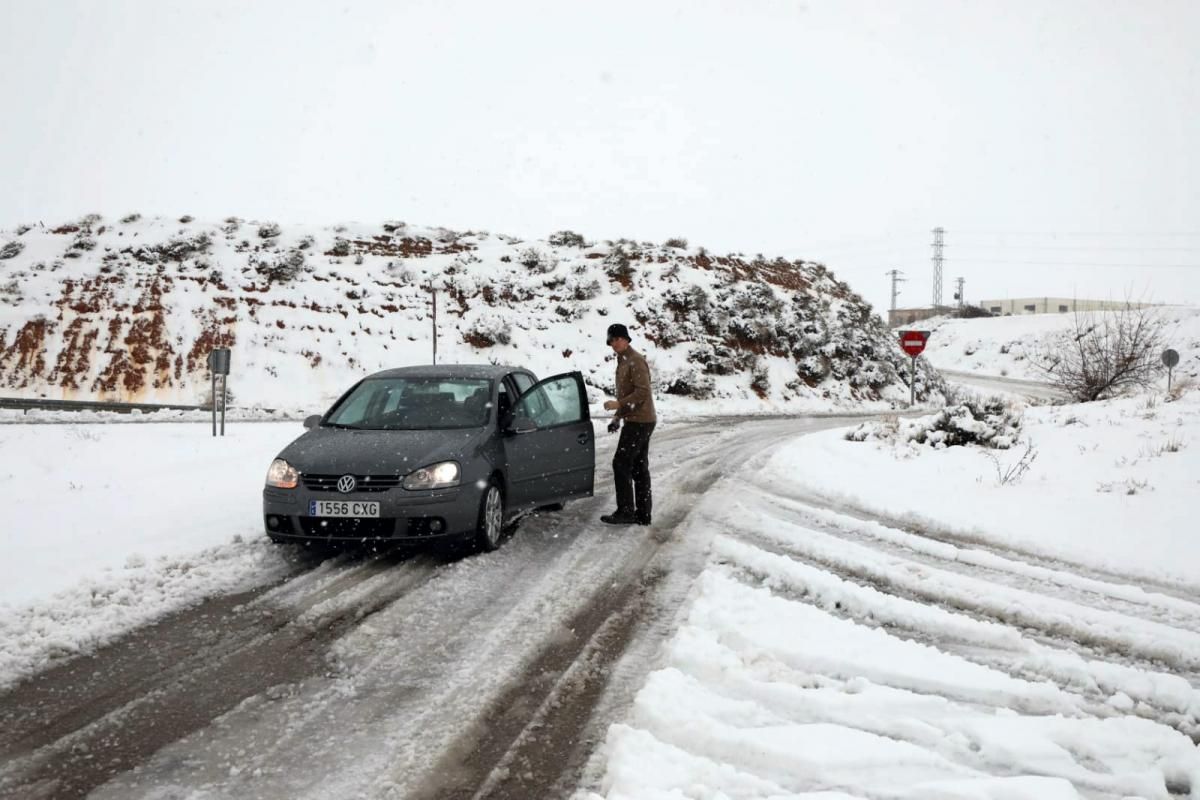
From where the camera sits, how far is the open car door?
22.9ft

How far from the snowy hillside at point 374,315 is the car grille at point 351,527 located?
18510 mm

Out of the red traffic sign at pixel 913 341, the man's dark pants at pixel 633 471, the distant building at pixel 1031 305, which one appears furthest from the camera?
the distant building at pixel 1031 305

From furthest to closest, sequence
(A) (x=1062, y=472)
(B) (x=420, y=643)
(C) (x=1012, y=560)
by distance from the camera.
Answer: (A) (x=1062, y=472) < (C) (x=1012, y=560) < (B) (x=420, y=643)

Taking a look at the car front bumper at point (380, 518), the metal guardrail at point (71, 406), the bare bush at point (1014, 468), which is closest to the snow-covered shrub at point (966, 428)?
the bare bush at point (1014, 468)

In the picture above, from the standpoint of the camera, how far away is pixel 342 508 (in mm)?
5809

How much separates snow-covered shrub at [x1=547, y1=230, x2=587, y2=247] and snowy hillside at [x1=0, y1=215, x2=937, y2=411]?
1.51 ft

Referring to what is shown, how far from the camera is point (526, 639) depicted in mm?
4500

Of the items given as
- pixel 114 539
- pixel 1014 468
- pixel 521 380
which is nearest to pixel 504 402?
pixel 521 380

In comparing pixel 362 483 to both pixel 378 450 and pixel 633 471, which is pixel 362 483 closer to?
pixel 378 450

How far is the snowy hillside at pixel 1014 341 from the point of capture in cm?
5031

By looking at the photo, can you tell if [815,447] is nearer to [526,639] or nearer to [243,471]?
[243,471]

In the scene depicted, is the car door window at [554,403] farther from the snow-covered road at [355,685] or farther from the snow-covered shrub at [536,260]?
the snow-covered shrub at [536,260]

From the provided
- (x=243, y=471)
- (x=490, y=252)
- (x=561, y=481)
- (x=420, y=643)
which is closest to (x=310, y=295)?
(x=490, y=252)

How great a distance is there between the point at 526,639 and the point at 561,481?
119 inches
